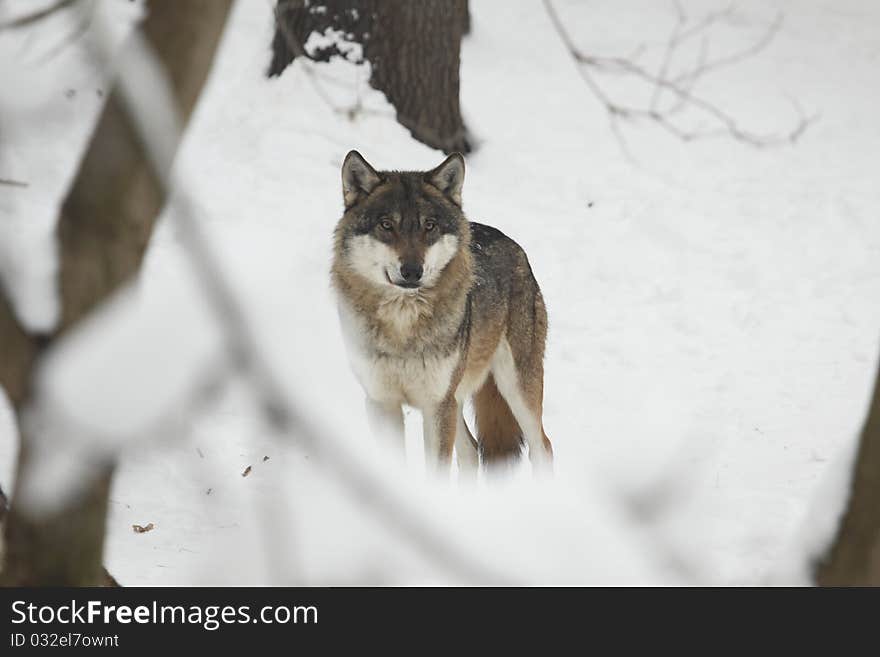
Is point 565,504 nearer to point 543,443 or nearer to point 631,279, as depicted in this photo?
point 543,443

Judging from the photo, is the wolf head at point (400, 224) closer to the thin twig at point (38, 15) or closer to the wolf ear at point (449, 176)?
the wolf ear at point (449, 176)

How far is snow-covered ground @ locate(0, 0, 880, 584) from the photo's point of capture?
1834 mm

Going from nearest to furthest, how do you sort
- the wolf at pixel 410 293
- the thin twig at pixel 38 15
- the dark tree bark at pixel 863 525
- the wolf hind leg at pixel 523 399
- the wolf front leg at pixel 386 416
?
1. the dark tree bark at pixel 863 525
2. the thin twig at pixel 38 15
3. the wolf at pixel 410 293
4. the wolf front leg at pixel 386 416
5. the wolf hind leg at pixel 523 399

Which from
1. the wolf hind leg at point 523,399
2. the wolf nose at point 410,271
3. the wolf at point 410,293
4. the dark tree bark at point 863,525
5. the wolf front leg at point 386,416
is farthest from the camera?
the wolf hind leg at point 523,399

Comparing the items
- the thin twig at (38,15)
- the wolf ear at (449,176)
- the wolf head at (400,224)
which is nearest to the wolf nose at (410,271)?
the wolf head at (400,224)

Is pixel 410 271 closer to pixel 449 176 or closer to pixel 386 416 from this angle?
pixel 449 176

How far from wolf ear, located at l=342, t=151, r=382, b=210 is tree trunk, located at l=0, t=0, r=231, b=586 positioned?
12.8 ft

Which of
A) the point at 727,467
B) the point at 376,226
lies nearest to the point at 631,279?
the point at 727,467

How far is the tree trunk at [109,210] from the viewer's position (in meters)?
1.87

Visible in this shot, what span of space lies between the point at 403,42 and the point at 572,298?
298 cm

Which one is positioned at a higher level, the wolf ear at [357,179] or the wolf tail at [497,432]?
the wolf ear at [357,179]

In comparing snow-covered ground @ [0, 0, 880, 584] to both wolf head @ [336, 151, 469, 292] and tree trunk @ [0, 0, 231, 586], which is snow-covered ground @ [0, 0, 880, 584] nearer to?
tree trunk @ [0, 0, 231, 586]

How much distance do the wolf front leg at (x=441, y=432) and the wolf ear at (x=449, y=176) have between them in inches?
45.1

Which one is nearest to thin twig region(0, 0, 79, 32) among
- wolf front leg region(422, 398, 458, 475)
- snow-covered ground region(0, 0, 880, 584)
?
snow-covered ground region(0, 0, 880, 584)
